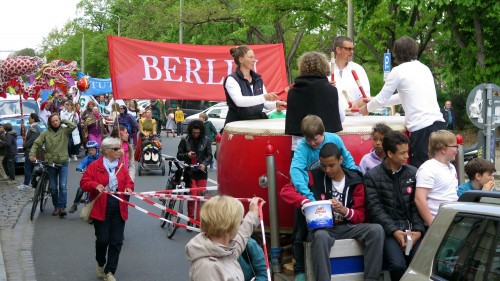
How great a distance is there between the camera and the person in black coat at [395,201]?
6.01 m

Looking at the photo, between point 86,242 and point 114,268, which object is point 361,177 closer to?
point 114,268

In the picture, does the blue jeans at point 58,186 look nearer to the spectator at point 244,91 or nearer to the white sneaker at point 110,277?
the white sneaker at point 110,277

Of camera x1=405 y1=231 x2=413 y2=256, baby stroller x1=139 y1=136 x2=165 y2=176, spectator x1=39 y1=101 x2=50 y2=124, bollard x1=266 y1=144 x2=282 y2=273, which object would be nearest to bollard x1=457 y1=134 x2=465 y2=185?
camera x1=405 y1=231 x2=413 y2=256

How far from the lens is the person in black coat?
6012 mm

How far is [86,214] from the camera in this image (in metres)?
9.62

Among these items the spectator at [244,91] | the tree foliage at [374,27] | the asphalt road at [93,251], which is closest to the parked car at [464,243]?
the spectator at [244,91]

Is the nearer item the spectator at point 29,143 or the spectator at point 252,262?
the spectator at point 252,262

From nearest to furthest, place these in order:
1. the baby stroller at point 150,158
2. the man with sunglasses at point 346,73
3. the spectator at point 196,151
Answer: the man with sunglasses at point 346,73 → the spectator at point 196,151 → the baby stroller at point 150,158

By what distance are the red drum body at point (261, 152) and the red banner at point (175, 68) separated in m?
2.42

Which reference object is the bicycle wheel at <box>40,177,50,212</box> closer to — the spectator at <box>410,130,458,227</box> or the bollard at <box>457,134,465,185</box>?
the bollard at <box>457,134,465,185</box>

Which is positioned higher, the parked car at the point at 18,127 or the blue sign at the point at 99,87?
the blue sign at the point at 99,87

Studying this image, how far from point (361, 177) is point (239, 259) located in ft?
4.85

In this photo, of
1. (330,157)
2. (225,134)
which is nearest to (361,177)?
(330,157)

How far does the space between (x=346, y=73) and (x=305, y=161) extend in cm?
185
